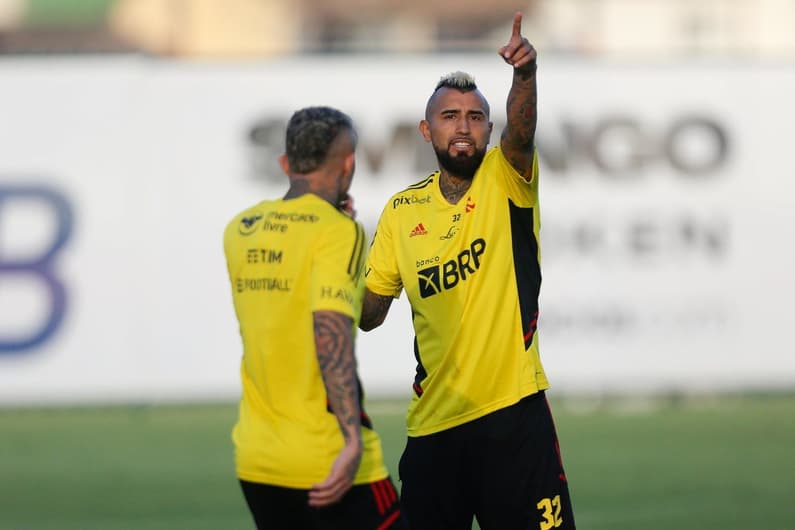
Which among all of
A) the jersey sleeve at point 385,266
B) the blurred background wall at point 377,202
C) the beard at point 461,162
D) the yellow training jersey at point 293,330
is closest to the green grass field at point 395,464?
the blurred background wall at point 377,202

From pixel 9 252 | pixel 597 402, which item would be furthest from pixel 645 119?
pixel 9 252

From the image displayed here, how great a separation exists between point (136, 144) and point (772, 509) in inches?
314

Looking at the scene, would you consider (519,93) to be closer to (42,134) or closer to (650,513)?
(650,513)

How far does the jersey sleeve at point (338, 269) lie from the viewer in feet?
15.3

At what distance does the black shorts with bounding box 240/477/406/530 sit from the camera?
4723mm

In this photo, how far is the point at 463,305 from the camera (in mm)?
6020

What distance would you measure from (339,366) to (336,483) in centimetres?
36

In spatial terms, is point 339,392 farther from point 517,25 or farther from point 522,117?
point 517,25

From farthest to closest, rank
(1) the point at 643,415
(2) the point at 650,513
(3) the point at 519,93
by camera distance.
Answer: (1) the point at 643,415
(2) the point at 650,513
(3) the point at 519,93

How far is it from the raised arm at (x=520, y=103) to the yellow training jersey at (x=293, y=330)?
1290 mm

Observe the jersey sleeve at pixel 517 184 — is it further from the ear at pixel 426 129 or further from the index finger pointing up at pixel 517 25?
the index finger pointing up at pixel 517 25

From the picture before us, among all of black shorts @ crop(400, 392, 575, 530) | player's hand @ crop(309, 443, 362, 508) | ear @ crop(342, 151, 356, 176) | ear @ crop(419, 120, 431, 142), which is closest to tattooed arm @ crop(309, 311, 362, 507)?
player's hand @ crop(309, 443, 362, 508)

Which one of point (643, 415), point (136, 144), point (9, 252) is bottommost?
point (643, 415)

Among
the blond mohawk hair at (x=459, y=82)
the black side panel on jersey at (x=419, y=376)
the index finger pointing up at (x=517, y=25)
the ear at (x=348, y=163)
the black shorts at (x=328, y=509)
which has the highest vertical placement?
the index finger pointing up at (x=517, y=25)
